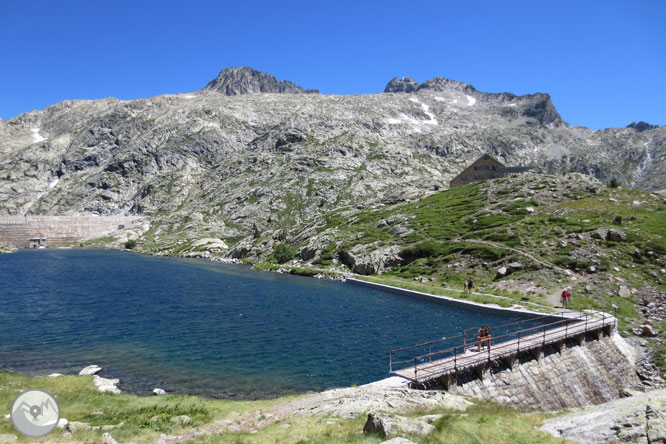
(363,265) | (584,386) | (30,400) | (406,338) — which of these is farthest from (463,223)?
(30,400)

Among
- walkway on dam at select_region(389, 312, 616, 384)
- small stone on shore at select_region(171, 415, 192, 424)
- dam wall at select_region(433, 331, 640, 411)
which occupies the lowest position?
dam wall at select_region(433, 331, 640, 411)

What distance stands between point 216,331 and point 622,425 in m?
42.3

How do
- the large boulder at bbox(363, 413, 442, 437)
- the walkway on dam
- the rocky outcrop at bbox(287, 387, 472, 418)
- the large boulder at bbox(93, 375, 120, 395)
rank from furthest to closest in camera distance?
the walkway on dam → the large boulder at bbox(93, 375, 120, 395) → the rocky outcrop at bbox(287, 387, 472, 418) → the large boulder at bbox(363, 413, 442, 437)

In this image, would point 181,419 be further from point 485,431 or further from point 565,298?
point 565,298

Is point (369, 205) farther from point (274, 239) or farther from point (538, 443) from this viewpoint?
point (538, 443)

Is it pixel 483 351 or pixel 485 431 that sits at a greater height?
pixel 485 431

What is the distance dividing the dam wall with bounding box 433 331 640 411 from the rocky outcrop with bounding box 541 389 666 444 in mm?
10500

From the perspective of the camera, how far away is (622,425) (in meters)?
15.6

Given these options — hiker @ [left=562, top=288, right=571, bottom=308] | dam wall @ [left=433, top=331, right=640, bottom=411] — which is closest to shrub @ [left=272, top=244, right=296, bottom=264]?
hiker @ [left=562, top=288, right=571, bottom=308]

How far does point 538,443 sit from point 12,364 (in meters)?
42.8

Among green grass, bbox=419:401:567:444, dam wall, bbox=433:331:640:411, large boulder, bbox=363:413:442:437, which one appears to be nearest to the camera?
green grass, bbox=419:401:567:444

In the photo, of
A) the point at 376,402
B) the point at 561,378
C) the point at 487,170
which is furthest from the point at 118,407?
the point at 487,170

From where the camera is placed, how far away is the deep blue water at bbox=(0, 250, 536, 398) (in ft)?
109

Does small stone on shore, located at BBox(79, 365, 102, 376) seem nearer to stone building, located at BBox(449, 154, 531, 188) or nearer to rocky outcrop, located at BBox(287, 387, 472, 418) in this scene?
rocky outcrop, located at BBox(287, 387, 472, 418)
